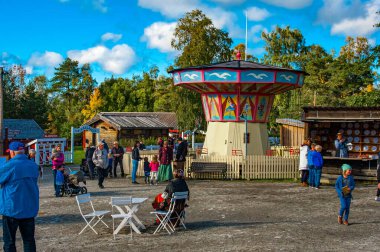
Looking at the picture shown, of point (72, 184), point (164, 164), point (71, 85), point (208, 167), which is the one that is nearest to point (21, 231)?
point (72, 184)

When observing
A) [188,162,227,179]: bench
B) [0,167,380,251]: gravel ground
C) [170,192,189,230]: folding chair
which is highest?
[188,162,227,179]: bench

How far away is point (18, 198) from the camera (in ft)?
22.6

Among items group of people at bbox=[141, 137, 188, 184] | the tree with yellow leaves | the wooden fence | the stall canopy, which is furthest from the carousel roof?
the tree with yellow leaves

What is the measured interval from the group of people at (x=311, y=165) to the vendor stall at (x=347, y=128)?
10.2 ft

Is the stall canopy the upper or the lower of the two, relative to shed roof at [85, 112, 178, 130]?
lower

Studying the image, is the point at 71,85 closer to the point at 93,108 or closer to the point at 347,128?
the point at 93,108

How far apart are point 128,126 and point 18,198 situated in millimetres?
41280

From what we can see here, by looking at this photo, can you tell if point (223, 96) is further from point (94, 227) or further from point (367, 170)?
point (94, 227)

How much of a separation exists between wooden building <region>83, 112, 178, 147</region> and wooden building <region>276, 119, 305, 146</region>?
611 inches

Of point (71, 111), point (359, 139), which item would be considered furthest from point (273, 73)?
point (71, 111)

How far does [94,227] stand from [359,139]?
17.2 metres

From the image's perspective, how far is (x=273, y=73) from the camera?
78.2ft

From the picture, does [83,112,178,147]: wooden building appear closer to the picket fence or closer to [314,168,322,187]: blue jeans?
the picket fence

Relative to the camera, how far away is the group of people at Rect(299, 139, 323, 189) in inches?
694
